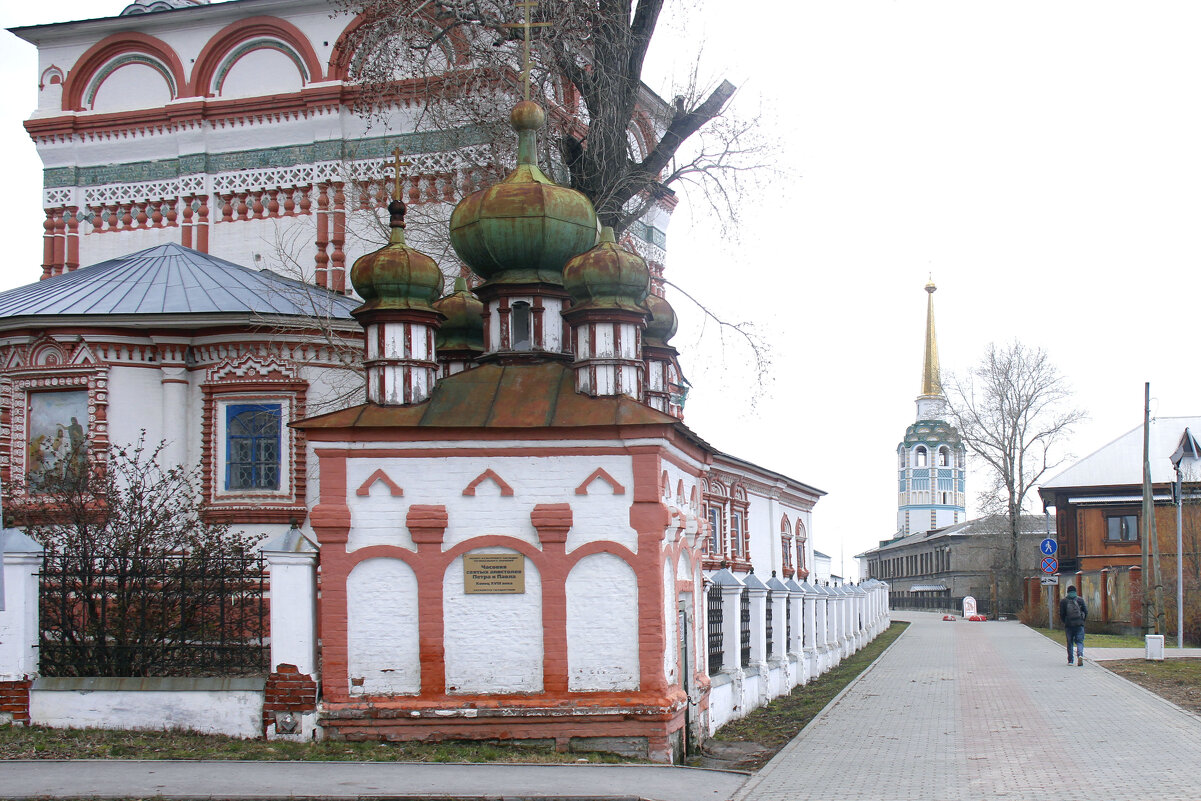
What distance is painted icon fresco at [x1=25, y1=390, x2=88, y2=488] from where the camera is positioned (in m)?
17.5

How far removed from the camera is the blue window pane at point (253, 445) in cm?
1797

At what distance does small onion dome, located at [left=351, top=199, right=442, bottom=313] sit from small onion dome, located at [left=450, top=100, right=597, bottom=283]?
0.71 meters

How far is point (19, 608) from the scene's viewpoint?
37.4ft

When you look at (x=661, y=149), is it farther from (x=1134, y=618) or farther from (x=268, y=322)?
(x=1134, y=618)

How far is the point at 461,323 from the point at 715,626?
4.12 metres

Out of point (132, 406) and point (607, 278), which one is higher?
point (607, 278)

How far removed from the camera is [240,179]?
2300cm

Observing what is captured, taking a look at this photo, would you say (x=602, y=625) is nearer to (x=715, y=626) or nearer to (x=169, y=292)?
(x=715, y=626)

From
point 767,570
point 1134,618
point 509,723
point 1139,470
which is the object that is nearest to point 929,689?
point 509,723

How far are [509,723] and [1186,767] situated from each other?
17.4 feet

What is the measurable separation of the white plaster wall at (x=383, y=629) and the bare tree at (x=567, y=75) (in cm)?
817

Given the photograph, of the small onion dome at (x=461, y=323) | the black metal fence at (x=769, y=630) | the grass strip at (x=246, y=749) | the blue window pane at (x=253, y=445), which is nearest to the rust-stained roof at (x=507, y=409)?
the small onion dome at (x=461, y=323)

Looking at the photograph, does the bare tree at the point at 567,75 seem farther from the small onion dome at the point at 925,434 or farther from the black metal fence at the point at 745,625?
the small onion dome at the point at 925,434

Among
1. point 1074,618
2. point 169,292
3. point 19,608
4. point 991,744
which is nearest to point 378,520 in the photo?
point 19,608
